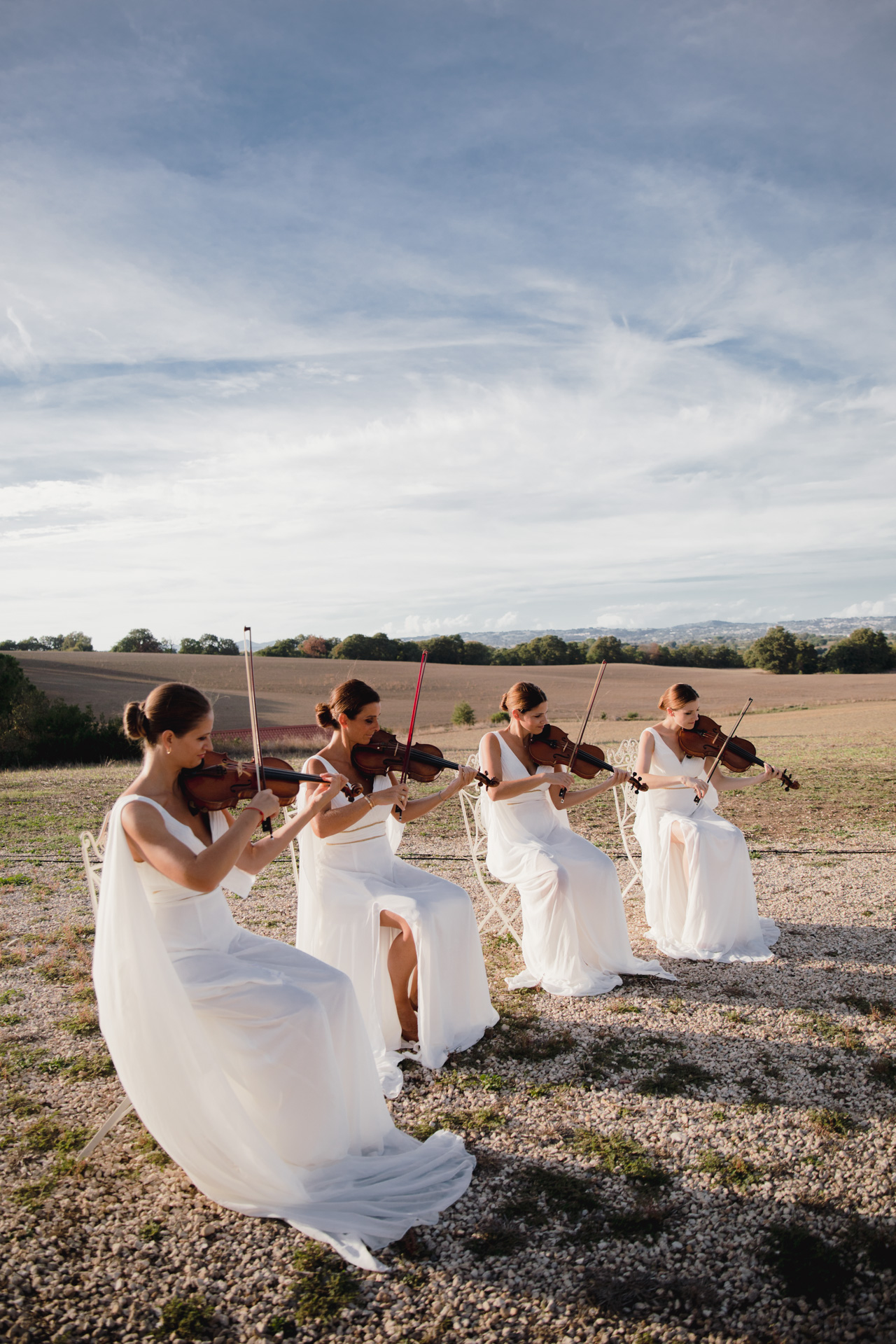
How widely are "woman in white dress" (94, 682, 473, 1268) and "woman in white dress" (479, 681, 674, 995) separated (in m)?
1.95

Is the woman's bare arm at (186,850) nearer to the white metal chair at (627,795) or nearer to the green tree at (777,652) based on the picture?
the white metal chair at (627,795)

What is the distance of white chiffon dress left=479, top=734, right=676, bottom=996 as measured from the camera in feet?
17.6

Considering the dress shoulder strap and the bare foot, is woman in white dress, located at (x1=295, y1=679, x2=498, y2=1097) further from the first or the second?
the dress shoulder strap

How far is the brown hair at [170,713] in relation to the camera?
11.4 feet

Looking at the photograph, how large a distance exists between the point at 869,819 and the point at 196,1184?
30.7 ft

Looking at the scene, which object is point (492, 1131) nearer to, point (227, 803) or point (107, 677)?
point (227, 803)

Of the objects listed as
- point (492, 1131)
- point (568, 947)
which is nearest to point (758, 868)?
Answer: point (568, 947)

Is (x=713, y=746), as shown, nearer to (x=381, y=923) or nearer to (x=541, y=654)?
(x=381, y=923)

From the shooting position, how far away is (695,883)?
234 inches

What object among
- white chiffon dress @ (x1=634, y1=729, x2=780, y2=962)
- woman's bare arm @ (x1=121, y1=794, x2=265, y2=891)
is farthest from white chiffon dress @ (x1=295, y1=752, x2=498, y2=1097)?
white chiffon dress @ (x1=634, y1=729, x2=780, y2=962)

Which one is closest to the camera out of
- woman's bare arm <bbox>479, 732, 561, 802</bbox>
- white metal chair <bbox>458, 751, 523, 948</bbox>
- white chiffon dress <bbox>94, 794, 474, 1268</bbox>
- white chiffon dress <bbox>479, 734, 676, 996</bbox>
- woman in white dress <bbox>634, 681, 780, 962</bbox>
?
Answer: white chiffon dress <bbox>94, 794, 474, 1268</bbox>

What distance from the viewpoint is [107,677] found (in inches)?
1757

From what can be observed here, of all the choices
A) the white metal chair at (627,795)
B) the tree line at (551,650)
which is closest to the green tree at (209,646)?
the tree line at (551,650)

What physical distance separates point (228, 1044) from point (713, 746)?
4.36 metres
